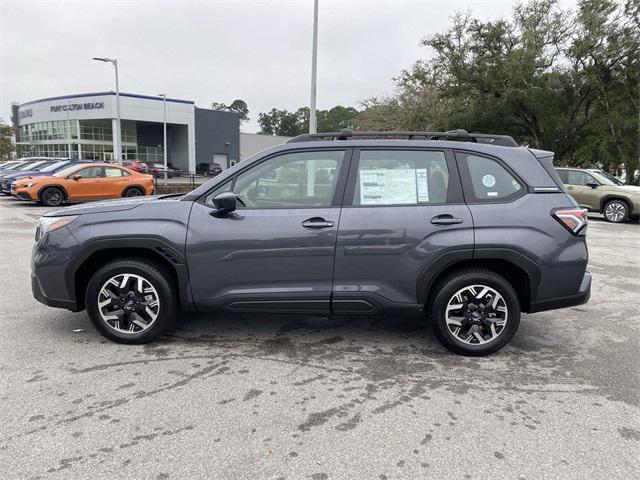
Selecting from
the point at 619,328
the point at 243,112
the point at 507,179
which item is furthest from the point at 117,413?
the point at 243,112

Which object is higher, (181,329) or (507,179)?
(507,179)

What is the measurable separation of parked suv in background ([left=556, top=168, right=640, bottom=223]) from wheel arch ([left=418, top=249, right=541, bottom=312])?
11815 mm

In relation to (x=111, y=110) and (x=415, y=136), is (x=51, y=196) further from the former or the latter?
(x=111, y=110)

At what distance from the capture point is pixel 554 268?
3.83 m

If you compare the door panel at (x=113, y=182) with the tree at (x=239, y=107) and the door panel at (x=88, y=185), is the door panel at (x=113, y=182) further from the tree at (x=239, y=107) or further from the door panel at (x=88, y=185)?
the tree at (x=239, y=107)

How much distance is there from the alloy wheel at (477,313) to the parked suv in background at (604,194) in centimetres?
1208

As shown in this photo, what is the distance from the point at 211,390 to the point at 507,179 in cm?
288

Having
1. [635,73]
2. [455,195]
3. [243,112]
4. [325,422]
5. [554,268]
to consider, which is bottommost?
[325,422]

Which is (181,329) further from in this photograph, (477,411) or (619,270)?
(619,270)

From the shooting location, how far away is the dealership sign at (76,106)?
5179cm

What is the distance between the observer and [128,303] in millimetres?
3967

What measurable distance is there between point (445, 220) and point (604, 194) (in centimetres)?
1293

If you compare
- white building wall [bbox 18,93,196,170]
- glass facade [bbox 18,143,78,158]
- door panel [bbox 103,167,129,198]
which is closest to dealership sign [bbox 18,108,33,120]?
white building wall [bbox 18,93,196,170]

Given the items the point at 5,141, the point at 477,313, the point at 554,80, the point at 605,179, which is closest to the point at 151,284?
the point at 477,313
